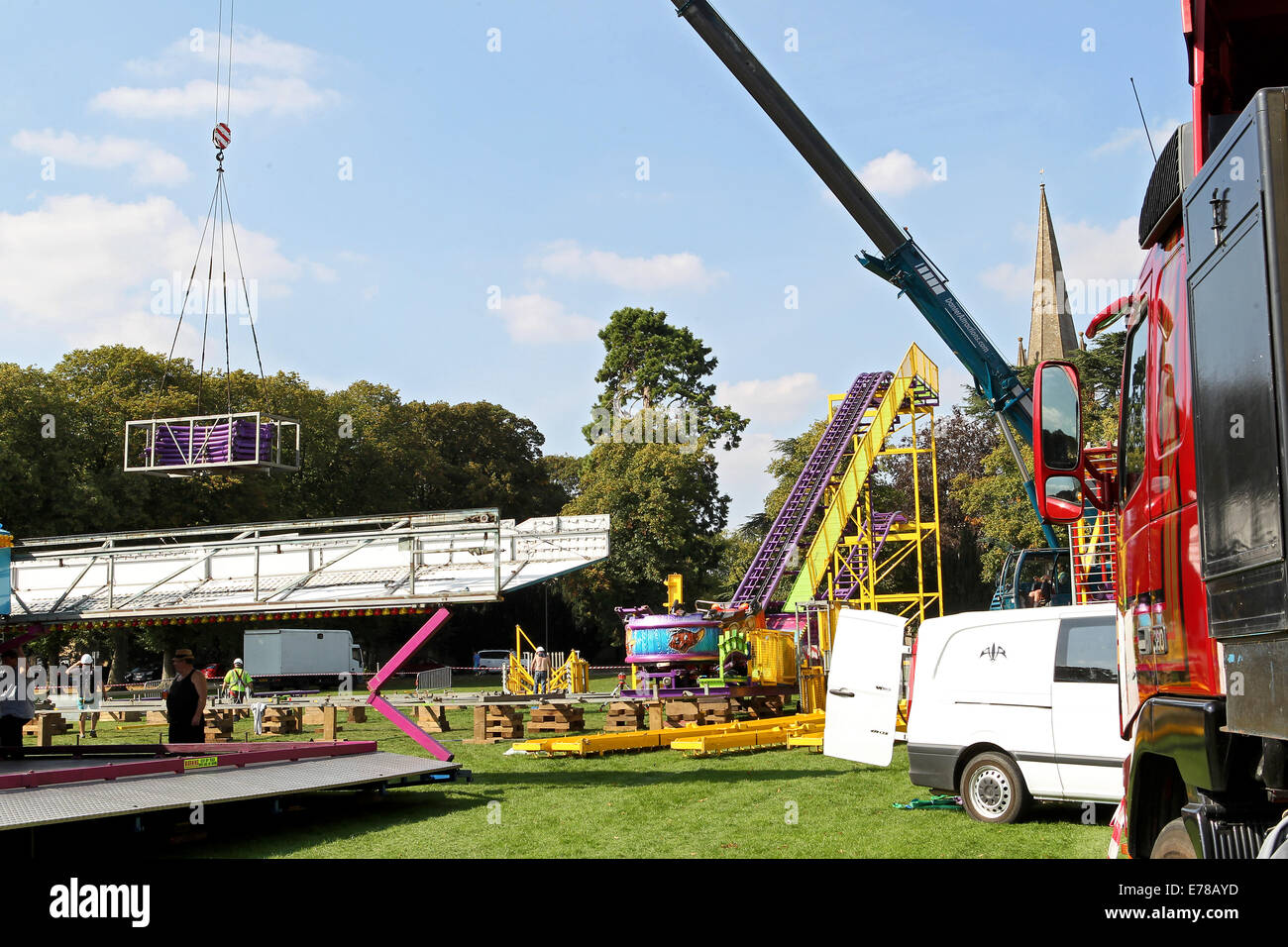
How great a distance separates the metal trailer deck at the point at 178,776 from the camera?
9617mm

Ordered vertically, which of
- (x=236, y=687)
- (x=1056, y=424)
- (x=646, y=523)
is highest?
(x=646, y=523)

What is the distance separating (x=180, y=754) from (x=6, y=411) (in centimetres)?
3463

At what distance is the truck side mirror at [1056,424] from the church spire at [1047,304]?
3153 inches

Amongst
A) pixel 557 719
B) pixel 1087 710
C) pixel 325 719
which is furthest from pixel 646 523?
pixel 1087 710

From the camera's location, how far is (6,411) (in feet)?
139

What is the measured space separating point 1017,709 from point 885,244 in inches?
563

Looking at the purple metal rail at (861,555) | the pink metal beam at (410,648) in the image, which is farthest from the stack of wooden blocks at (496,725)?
the purple metal rail at (861,555)

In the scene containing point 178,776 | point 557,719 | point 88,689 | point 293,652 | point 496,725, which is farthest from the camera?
point 293,652

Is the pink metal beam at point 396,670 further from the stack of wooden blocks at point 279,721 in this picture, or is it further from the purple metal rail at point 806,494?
the purple metal rail at point 806,494

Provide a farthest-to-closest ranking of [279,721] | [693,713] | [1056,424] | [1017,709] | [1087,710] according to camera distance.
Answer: [279,721] < [693,713] < [1017,709] < [1087,710] < [1056,424]

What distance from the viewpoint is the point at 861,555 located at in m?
39.9

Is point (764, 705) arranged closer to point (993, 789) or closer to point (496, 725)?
point (496, 725)
